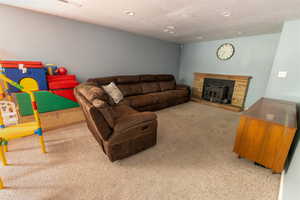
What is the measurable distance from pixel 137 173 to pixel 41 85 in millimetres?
2491

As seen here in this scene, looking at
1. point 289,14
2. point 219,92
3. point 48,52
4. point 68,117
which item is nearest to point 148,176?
point 68,117

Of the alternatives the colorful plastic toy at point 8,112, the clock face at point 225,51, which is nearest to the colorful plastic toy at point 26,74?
the colorful plastic toy at point 8,112

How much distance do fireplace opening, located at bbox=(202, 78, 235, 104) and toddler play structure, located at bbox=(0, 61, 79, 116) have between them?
4449mm

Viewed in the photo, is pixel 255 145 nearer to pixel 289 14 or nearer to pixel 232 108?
pixel 289 14

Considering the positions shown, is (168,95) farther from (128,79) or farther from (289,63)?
(289,63)

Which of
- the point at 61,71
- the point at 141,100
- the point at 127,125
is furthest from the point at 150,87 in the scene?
the point at 127,125

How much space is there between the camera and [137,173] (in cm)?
157

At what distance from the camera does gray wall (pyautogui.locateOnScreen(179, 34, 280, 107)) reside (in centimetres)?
346

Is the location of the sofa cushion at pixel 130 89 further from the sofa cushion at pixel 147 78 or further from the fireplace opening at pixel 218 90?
the fireplace opening at pixel 218 90

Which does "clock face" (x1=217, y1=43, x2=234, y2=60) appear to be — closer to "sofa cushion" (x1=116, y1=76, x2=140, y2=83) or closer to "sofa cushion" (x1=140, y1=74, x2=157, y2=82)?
"sofa cushion" (x1=140, y1=74, x2=157, y2=82)

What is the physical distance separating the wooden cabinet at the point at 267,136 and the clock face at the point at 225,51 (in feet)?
9.59

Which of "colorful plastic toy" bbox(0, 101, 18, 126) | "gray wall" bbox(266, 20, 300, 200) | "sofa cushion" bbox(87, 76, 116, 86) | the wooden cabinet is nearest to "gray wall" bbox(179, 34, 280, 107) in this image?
"gray wall" bbox(266, 20, 300, 200)

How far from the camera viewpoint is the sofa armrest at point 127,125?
1646 millimetres

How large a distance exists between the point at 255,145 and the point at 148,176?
1.51 m
